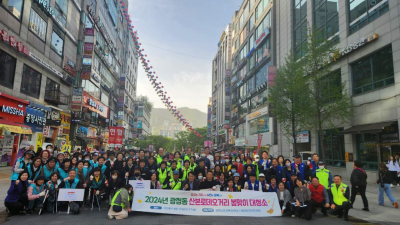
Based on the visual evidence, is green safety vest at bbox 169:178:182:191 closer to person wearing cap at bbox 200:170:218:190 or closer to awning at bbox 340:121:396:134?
person wearing cap at bbox 200:170:218:190

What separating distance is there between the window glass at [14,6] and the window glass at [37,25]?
4.47ft

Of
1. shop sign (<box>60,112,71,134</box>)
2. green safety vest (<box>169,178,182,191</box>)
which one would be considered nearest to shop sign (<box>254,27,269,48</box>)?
shop sign (<box>60,112,71,134</box>)

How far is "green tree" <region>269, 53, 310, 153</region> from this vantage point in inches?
715

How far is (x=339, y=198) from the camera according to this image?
28.2 ft

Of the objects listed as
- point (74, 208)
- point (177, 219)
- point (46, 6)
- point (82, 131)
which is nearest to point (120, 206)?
point (74, 208)

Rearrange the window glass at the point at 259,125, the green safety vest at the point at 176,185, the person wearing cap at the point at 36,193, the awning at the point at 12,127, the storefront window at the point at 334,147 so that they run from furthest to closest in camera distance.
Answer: the window glass at the point at 259,125 < the storefront window at the point at 334,147 < the awning at the point at 12,127 < the green safety vest at the point at 176,185 < the person wearing cap at the point at 36,193

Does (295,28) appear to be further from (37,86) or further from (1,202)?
(1,202)

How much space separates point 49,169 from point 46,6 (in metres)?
19.3

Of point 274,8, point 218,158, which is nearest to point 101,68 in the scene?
point 274,8

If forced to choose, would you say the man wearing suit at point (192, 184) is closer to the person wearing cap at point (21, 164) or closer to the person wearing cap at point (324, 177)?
the person wearing cap at point (324, 177)

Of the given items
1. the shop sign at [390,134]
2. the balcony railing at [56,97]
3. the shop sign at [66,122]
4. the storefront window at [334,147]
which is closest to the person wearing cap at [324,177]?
the shop sign at [390,134]

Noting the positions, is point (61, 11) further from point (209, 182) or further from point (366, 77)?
point (366, 77)

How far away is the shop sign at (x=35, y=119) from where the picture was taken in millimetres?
20688

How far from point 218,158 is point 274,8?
27815 millimetres
